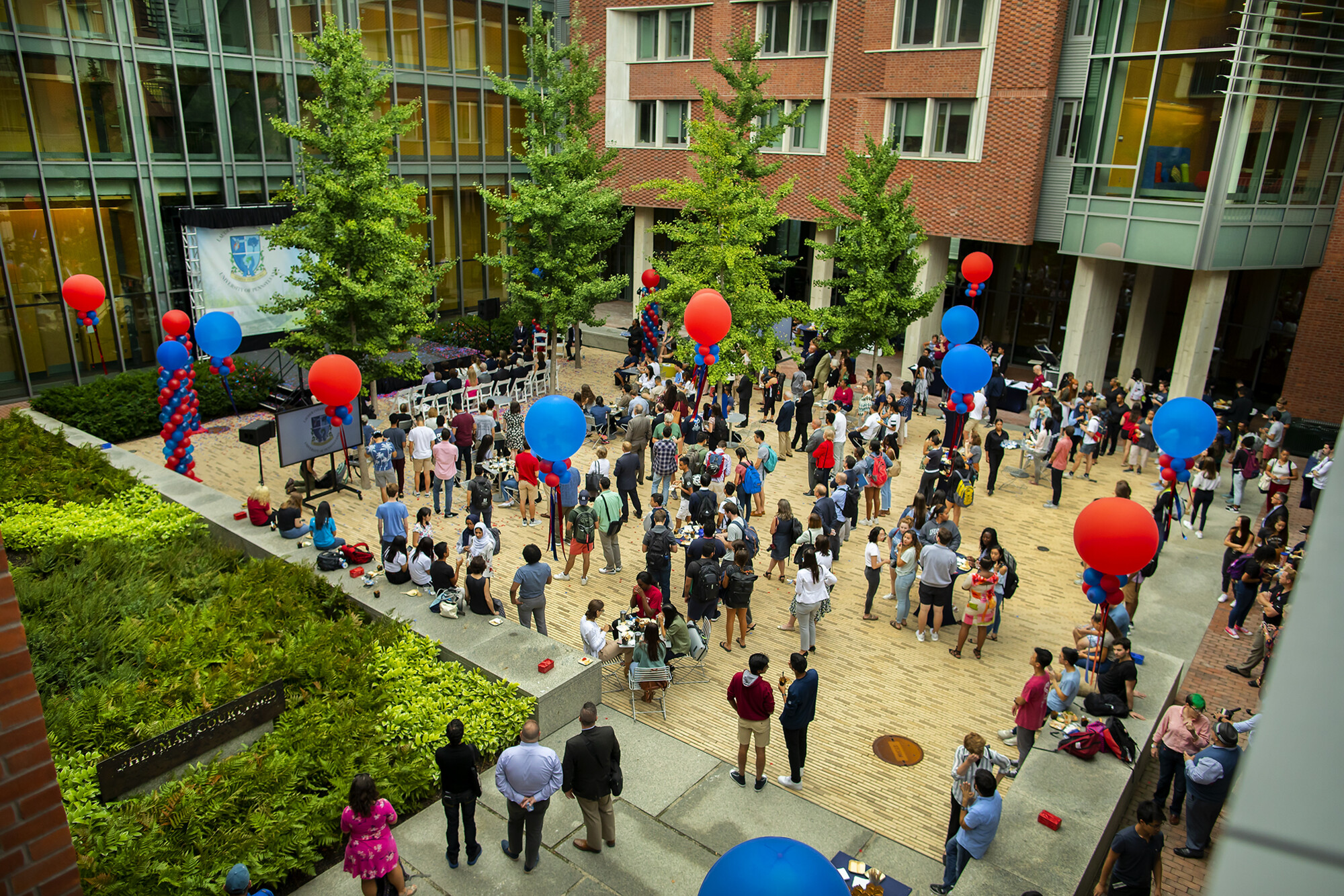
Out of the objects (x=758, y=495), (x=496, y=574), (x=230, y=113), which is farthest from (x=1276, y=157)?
(x=230, y=113)

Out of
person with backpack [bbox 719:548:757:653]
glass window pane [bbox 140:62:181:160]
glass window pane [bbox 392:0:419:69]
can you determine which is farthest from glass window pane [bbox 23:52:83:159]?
person with backpack [bbox 719:548:757:653]

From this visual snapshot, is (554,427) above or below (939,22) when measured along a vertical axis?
below

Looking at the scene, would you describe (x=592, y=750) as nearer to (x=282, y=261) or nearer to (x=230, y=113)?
(x=282, y=261)

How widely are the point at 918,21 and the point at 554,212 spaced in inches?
505

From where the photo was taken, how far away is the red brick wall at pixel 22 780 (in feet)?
10.8

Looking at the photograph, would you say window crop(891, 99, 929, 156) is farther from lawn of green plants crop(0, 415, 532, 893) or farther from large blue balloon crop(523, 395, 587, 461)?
lawn of green plants crop(0, 415, 532, 893)

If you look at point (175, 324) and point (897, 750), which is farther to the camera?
point (175, 324)

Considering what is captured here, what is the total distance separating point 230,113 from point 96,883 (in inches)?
930

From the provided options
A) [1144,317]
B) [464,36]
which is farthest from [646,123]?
[1144,317]

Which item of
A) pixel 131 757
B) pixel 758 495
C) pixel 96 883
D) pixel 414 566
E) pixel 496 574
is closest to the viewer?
pixel 96 883

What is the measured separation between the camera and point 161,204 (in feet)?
79.4

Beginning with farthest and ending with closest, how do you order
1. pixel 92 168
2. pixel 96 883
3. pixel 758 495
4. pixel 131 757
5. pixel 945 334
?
pixel 92 168, pixel 945 334, pixel 758 495, pixel 131 757, pixel 96 883

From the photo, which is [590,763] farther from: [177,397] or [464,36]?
[464,36]

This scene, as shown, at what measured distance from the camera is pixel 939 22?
26359mm
